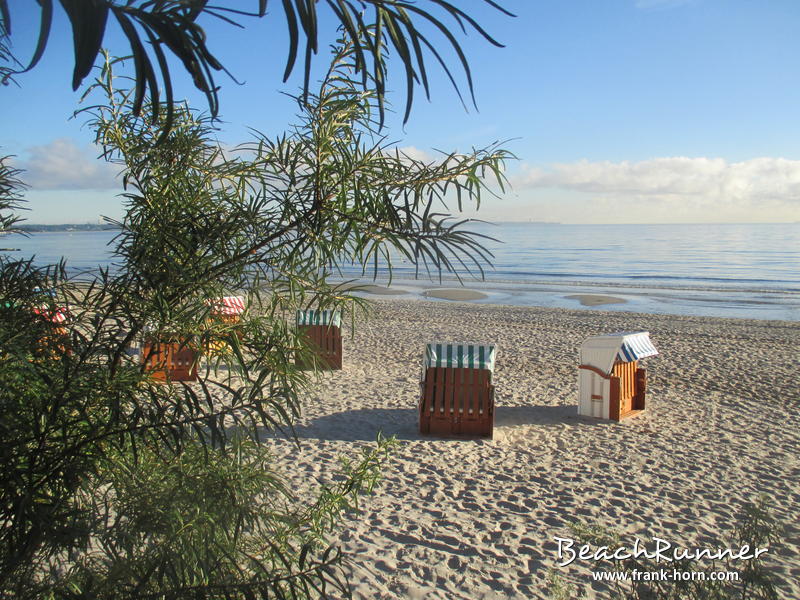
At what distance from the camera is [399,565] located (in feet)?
13.6

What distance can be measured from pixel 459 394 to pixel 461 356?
0.45 m

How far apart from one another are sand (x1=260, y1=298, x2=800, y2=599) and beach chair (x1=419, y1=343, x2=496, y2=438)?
0.22 meters

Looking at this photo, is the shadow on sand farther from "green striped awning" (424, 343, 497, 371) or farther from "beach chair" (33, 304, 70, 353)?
"beach chair" (33, 304, 70, 353)

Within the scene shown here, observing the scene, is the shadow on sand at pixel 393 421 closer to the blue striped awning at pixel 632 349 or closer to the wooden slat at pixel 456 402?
the wooden slat at pixel 456 402

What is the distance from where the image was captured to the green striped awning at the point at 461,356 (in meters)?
7.11

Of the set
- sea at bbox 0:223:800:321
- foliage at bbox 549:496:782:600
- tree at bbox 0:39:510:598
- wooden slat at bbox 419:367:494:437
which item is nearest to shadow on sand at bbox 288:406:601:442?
wooden slat at bbox 419:367:494:437

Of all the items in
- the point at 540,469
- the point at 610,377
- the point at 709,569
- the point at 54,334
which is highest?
the point at 54,334

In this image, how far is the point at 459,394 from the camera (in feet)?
23.1

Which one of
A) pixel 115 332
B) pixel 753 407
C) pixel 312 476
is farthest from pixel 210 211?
pixel 753 407

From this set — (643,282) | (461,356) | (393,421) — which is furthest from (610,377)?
(643,282)

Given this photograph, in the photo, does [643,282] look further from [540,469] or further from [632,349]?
[540,469]

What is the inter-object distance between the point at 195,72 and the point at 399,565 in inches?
149

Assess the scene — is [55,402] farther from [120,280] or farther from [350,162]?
[350,162]

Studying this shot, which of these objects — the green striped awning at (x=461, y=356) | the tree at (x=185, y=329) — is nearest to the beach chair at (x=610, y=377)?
the green striped awning at (x=461, y=356)
